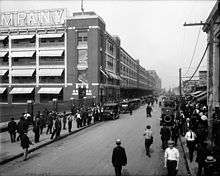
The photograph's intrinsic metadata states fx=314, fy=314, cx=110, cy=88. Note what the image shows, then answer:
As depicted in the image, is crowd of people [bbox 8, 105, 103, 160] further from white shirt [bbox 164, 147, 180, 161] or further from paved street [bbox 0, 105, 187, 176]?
white shirt [bbox 164, 147, 180, 161]

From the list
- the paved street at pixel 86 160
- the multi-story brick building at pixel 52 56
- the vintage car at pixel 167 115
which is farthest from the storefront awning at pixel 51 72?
the paved street at pixel 86 160

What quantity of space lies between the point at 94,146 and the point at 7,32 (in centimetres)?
4447

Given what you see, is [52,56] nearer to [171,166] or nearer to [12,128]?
[12,128]

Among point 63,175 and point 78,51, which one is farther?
point 78,51

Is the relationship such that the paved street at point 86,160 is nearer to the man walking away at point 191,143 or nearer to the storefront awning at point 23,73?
the man walking away at point 191,143

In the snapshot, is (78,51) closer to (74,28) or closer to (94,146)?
(74,28)

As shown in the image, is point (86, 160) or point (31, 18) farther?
point (31, 18)

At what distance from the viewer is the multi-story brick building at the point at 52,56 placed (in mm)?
53219

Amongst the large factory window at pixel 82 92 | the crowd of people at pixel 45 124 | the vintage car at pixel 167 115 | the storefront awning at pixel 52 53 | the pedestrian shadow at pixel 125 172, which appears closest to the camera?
the pedestrian shadow at pixel 125 172

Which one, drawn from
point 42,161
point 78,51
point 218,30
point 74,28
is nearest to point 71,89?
point 78,51

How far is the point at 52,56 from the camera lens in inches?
2167

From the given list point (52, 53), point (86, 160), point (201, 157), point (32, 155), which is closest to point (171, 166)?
point (201, 157)

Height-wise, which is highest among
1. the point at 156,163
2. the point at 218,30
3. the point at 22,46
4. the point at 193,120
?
the point at 22,46

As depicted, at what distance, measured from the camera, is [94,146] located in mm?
18234
